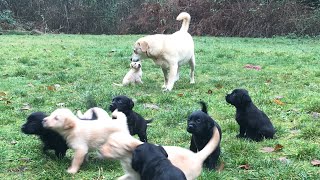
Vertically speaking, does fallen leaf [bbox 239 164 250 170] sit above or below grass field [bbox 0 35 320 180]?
above

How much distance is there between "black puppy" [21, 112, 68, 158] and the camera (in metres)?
5.52

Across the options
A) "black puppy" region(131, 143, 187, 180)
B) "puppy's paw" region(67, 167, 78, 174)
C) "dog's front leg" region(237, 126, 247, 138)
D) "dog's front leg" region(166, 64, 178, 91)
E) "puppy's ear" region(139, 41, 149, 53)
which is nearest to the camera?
"black puppy" region(131, 143, 187, 180)

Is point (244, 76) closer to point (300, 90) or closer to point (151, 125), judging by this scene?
point (300, 90)

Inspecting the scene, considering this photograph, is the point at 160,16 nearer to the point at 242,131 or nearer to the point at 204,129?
the point at 242,131

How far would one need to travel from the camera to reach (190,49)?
11422 millimetres

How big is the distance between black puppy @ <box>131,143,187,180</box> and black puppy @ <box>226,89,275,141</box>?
103 inches

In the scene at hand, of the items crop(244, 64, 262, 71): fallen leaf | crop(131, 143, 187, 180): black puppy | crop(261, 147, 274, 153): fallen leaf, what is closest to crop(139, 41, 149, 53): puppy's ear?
crop(244, 64, 262, 71): fallen leaf

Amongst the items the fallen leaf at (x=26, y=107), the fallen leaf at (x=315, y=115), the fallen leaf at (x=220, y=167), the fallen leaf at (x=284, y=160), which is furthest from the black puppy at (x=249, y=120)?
the fallen leaf at (x=26, y=107)

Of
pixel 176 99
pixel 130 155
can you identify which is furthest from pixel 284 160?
pixel 176 99

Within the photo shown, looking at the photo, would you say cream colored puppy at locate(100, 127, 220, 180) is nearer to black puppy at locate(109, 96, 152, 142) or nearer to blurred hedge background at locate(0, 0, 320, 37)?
black puppy at locate(109, 96, 152, 142)

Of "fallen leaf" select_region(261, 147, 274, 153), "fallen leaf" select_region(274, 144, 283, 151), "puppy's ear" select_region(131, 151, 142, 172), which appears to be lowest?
"fallen leaf" select_region(261, 147, 274, 153)

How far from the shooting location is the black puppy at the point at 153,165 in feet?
13.1

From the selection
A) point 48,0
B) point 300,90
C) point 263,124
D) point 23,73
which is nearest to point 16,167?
point 263,124

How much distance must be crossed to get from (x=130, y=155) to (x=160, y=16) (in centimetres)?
2805
